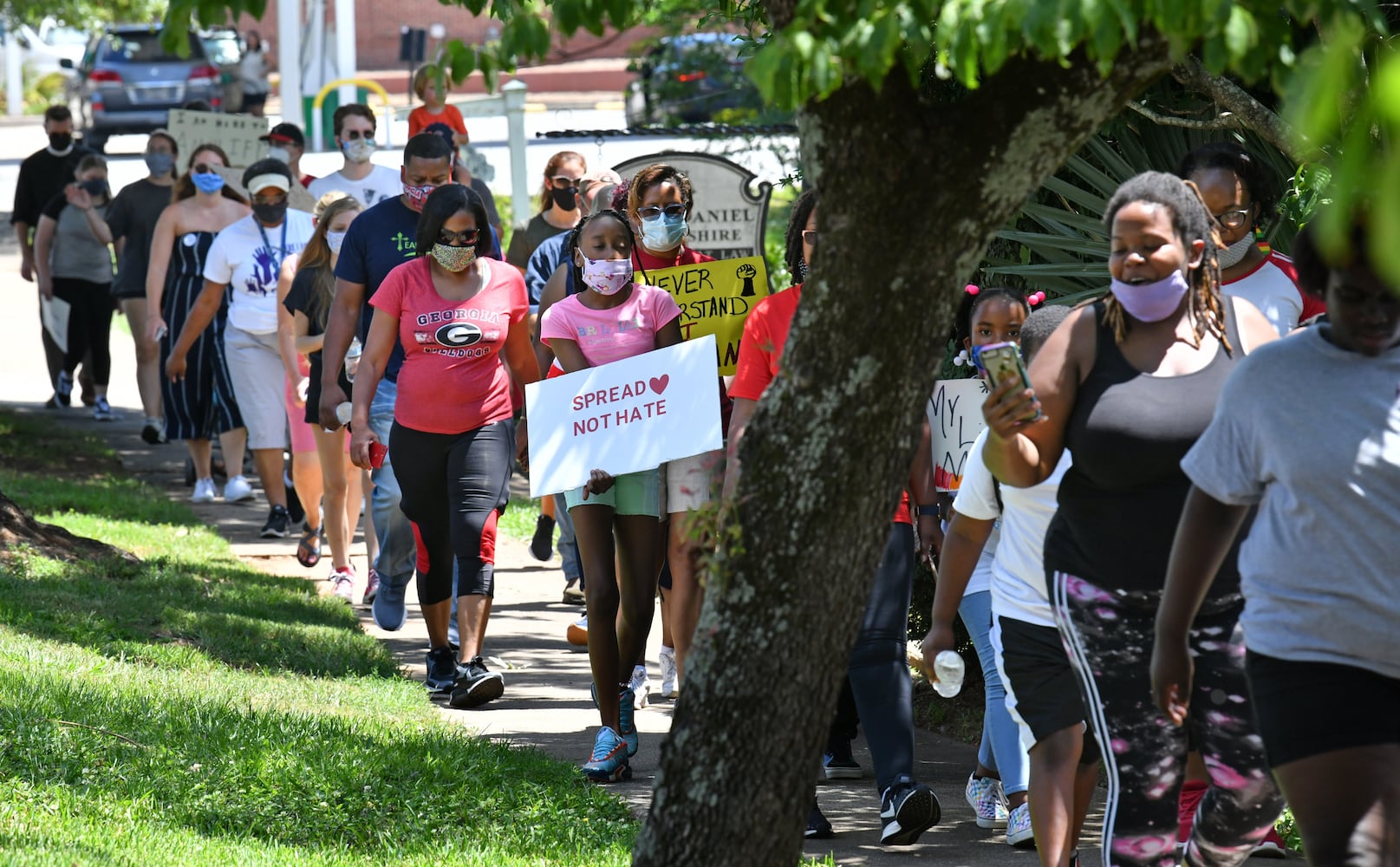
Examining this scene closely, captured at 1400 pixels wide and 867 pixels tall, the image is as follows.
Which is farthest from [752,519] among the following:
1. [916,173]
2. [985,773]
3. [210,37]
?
[210,37]

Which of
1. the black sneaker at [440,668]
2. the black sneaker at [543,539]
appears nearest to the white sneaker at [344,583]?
the black sneaker at [543,539]

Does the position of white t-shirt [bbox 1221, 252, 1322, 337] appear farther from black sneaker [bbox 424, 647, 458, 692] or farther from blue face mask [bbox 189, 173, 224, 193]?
blue face mask [bbox 189, 173, 224, 193]

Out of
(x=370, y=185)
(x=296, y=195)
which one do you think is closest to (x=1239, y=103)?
(x=370, y=185)

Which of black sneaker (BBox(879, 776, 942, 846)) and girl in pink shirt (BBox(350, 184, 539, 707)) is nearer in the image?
black sneaker (BBox(879, 776, 942, 846))

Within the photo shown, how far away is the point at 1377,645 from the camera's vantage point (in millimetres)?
3289

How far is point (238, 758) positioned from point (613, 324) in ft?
6.90

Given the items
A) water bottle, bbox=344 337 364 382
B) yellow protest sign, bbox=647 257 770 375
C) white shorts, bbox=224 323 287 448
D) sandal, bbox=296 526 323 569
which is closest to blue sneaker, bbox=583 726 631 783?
yellow protest sign, bbox=647 257 770 375

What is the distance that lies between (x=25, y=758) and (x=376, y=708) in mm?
1668

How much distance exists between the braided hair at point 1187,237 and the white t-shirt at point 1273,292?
54.4 inches

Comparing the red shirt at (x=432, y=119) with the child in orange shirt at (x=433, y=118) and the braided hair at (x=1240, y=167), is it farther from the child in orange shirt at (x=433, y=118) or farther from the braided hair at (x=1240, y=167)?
the braided hair at (x=1240, y=167)

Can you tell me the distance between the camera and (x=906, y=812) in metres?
5.30

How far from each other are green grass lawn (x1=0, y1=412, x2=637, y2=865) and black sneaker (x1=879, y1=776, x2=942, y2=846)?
0.79m

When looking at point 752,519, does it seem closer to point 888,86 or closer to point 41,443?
point 888,86

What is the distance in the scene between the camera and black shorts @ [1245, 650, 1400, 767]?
3.29 meters
